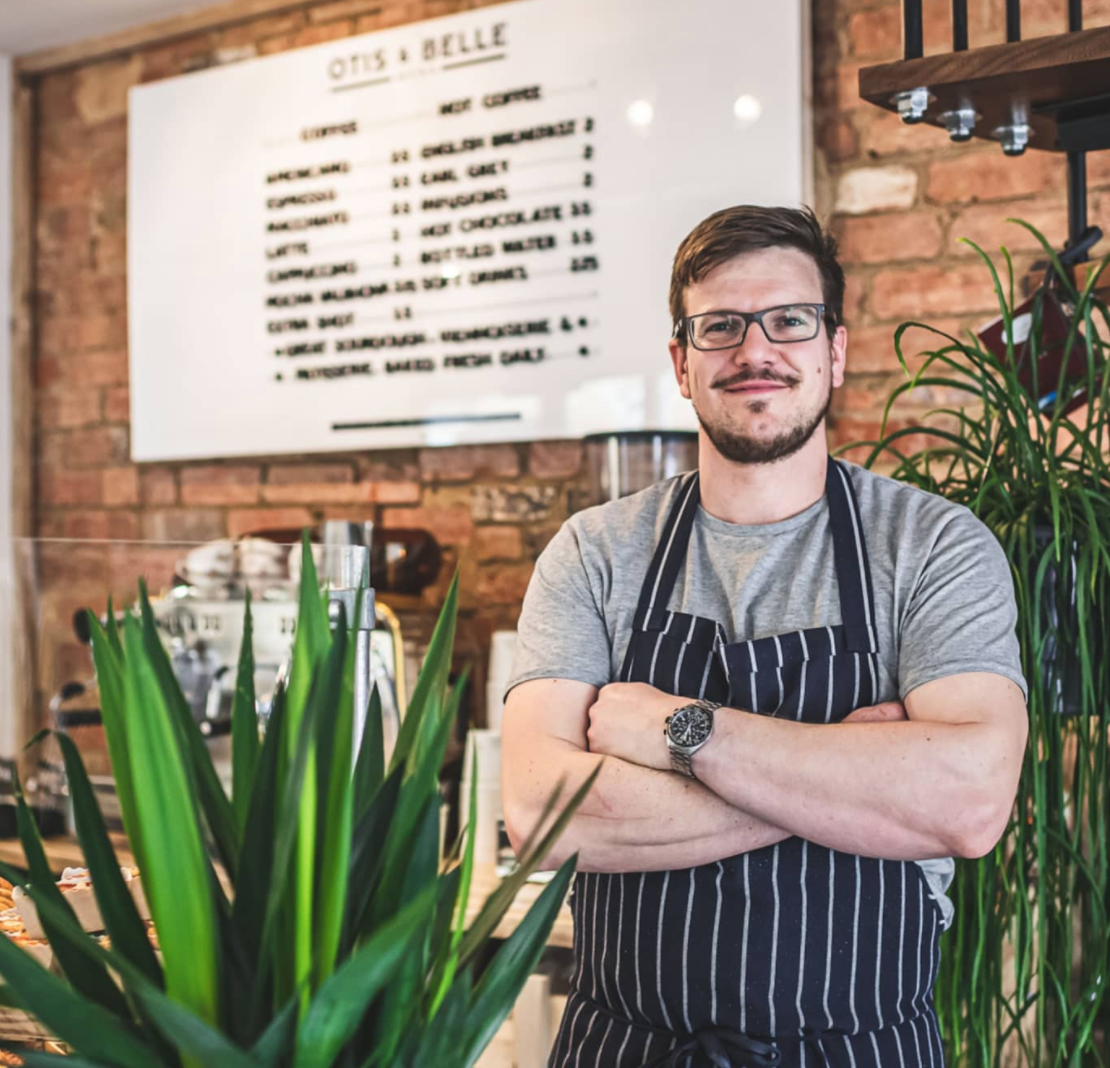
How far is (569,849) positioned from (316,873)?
0.80 meters

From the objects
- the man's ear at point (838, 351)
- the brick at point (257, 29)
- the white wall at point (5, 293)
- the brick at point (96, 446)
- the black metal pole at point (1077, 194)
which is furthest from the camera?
the white wall at point (5, 293)

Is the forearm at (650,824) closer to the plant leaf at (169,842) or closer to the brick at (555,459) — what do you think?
the plant leaf at (169,842)

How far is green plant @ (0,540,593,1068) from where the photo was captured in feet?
→ 1.86

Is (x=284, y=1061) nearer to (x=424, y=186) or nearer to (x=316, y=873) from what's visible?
(x=316, y=873)

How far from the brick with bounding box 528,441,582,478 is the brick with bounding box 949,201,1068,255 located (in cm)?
90

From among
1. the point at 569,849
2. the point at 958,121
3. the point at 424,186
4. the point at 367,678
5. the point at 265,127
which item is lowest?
the point at 569,849

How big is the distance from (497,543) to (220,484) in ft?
2.81

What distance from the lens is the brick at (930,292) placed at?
95.3 inches

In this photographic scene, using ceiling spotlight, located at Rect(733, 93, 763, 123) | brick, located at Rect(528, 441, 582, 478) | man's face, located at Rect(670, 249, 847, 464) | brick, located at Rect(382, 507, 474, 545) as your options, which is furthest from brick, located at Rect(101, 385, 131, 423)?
man's face, located at Rect(670, 249, 847, 464)

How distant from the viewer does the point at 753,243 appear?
147 cm

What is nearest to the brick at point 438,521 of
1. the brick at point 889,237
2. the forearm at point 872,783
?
the brick at point 889,237

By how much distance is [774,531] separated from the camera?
4.83 feet

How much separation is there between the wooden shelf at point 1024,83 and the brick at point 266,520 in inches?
78.3

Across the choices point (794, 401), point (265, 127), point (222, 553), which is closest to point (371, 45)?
point (265, 127)
